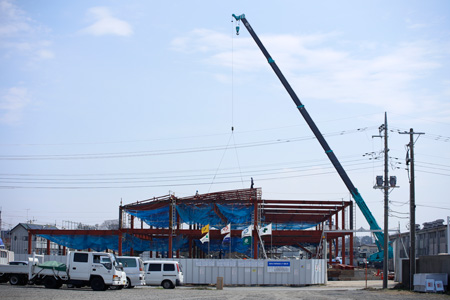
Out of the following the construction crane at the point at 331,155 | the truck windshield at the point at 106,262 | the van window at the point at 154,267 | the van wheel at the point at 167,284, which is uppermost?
the construction crane at the point at 331,155

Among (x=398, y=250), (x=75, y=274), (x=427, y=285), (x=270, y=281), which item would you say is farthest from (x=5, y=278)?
(x=398, y=250)

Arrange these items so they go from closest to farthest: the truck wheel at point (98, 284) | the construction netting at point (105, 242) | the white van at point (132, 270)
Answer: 1. the truck wheel at point (98, 284)
2. the white van at point (132, 270)
3. the construction netting at point (105, 242)

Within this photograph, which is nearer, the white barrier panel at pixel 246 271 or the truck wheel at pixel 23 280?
the truck wheel at pixel 23 280

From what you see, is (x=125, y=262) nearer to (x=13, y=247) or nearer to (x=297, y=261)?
(x=297, y=261)

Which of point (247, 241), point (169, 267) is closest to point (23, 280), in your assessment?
point (169, 267)

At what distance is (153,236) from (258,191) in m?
17.3

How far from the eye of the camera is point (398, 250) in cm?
4475

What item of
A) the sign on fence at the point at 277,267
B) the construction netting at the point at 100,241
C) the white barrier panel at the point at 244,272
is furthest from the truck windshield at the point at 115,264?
the construction netting at the point at 100,241

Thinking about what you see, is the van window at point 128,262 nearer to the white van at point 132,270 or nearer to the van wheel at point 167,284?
the white van at point 132,270

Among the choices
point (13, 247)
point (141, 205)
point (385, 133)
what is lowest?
point (13, 247)

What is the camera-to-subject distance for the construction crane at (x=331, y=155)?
2280 inches

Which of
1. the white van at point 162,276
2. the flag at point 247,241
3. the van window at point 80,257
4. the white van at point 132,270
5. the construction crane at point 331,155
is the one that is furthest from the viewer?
the construction crane at point 331,155

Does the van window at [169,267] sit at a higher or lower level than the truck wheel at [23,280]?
higher

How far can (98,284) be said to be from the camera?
31.4m
